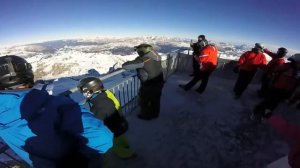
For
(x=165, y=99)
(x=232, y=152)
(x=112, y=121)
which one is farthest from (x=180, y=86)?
(x=112, y=121)

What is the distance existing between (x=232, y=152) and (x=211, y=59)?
9.41 feet

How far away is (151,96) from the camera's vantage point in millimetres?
4734

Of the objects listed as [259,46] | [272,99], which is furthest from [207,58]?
[272,99]

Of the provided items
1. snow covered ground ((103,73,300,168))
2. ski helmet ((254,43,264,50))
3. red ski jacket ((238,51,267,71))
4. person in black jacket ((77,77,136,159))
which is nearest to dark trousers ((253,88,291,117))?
snow covered ground ((103,73,300,168))

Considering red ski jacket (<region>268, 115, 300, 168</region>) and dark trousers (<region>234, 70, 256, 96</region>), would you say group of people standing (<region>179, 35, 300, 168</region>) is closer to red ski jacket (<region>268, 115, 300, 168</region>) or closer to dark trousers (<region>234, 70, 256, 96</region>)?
dark trousers (<region>234, 70, 256, 96</region>)

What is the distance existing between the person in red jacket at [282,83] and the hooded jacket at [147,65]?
270 centimetres

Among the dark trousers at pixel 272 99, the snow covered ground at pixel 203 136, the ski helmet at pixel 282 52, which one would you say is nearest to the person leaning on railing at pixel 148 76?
the snow covered ground at pixel 203 136

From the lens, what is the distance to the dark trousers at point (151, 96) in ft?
15.0

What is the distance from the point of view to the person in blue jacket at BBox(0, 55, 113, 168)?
1424 millimetres

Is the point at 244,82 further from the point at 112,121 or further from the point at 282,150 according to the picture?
the point at 112,121

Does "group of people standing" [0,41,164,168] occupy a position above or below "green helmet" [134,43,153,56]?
below

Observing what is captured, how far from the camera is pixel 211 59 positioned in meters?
6.01

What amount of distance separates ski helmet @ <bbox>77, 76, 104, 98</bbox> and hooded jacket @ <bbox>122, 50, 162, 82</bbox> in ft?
4.31

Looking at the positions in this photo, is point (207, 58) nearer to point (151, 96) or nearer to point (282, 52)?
point (282, 52)
